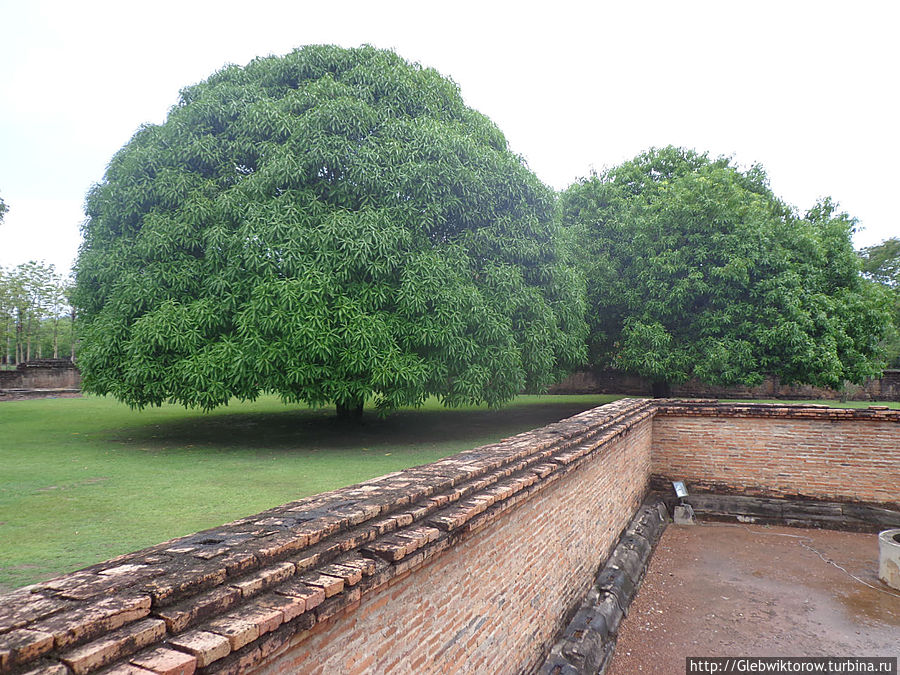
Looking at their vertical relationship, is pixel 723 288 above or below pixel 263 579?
above

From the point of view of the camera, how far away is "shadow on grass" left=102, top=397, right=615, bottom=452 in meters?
9.88

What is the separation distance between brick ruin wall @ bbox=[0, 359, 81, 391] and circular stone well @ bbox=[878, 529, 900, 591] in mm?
25702

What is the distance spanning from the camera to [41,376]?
21453mm

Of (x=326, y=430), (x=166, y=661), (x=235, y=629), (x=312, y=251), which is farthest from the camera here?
(x=326, y=430)

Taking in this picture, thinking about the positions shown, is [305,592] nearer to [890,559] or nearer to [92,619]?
[92,619]

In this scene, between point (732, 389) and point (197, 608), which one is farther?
point (732, 389)

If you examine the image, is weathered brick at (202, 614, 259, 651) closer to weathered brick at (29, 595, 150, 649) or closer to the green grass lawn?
weathered brick at (29, 595, 150, 649)

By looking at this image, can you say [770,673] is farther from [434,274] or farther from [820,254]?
[820,254]

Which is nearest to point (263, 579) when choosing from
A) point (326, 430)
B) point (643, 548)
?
point (643, 548)

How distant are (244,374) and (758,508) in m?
8.38

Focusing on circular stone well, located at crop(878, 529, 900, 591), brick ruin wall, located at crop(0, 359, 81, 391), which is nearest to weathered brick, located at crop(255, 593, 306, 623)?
circular stone well, located at crop(878, 529, 900, 591)

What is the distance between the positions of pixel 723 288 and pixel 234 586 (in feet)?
46.1

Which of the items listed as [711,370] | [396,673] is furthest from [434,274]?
[711,370]

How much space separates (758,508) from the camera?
8375 mm
